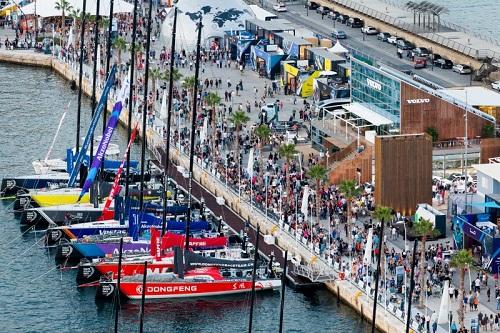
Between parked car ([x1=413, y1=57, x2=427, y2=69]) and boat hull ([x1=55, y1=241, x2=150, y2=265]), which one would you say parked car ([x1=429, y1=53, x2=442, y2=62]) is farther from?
boat hull ([x1=55, y1=241, x2=150, y2=265])

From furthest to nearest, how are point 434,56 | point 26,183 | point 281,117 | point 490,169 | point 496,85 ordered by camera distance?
point 434,56
point 496,85
point 281,117
point 26,183
point 490,169

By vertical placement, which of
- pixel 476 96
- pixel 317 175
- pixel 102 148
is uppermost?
pixel 476 96

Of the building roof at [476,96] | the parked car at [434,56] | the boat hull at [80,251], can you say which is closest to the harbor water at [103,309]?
Result: the boat hull at [80,251]

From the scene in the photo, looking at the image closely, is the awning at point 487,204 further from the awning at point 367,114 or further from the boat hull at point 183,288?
the awning at point 367,114

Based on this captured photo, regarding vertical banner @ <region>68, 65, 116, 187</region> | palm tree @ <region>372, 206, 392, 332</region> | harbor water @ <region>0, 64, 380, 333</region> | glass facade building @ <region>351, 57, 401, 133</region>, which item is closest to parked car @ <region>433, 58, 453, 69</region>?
glass facade building @ <region>351, 57, 401, 133</region>

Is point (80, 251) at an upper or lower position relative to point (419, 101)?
lower

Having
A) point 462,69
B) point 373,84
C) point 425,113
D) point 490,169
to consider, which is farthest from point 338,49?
point 490,169

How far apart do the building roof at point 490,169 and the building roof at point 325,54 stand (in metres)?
43.2

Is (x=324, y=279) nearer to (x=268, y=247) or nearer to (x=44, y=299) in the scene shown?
(x=268, y=247)

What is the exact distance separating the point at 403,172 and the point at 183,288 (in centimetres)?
2043

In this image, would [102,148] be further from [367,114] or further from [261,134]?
[367,114]

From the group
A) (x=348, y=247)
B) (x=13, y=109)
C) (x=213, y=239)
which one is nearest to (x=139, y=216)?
(x=213, y=239)

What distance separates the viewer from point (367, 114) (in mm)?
163125

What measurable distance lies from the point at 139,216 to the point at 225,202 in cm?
1141
